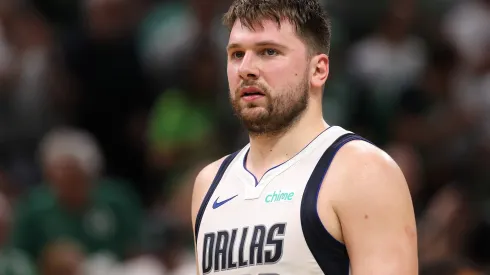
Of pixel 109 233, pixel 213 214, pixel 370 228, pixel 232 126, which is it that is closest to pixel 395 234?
pixel 370 228

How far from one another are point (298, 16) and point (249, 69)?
0.31m

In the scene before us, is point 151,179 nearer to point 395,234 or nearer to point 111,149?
point 111,149

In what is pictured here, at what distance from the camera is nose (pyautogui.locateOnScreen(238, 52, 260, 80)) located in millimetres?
4590

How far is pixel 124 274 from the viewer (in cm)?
899

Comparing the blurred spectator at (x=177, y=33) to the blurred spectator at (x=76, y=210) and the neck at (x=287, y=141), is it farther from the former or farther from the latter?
the neck at (x=287, y=141)

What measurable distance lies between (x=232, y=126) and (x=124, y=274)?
91.0 inches

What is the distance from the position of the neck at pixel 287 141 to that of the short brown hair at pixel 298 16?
1.03 ft

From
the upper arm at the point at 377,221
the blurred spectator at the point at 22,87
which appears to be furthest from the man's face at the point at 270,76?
the blurred spectator at the point at 22,87

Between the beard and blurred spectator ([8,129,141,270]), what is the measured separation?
4.81 meters

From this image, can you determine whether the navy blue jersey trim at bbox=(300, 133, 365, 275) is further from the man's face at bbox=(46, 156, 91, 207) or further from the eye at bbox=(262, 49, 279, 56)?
the man's face at bbox=(46, 156, 91, 207)

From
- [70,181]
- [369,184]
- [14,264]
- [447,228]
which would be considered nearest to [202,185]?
[369,184]

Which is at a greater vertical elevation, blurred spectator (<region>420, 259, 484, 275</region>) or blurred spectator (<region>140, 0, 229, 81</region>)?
blurred spectator (<region>140, 0, 229, 81</region>)

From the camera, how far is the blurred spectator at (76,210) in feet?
31.1


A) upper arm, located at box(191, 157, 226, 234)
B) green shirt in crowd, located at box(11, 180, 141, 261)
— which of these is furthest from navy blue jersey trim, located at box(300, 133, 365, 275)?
green shirt in crowd, located at box(11, 180, 141, 261)
